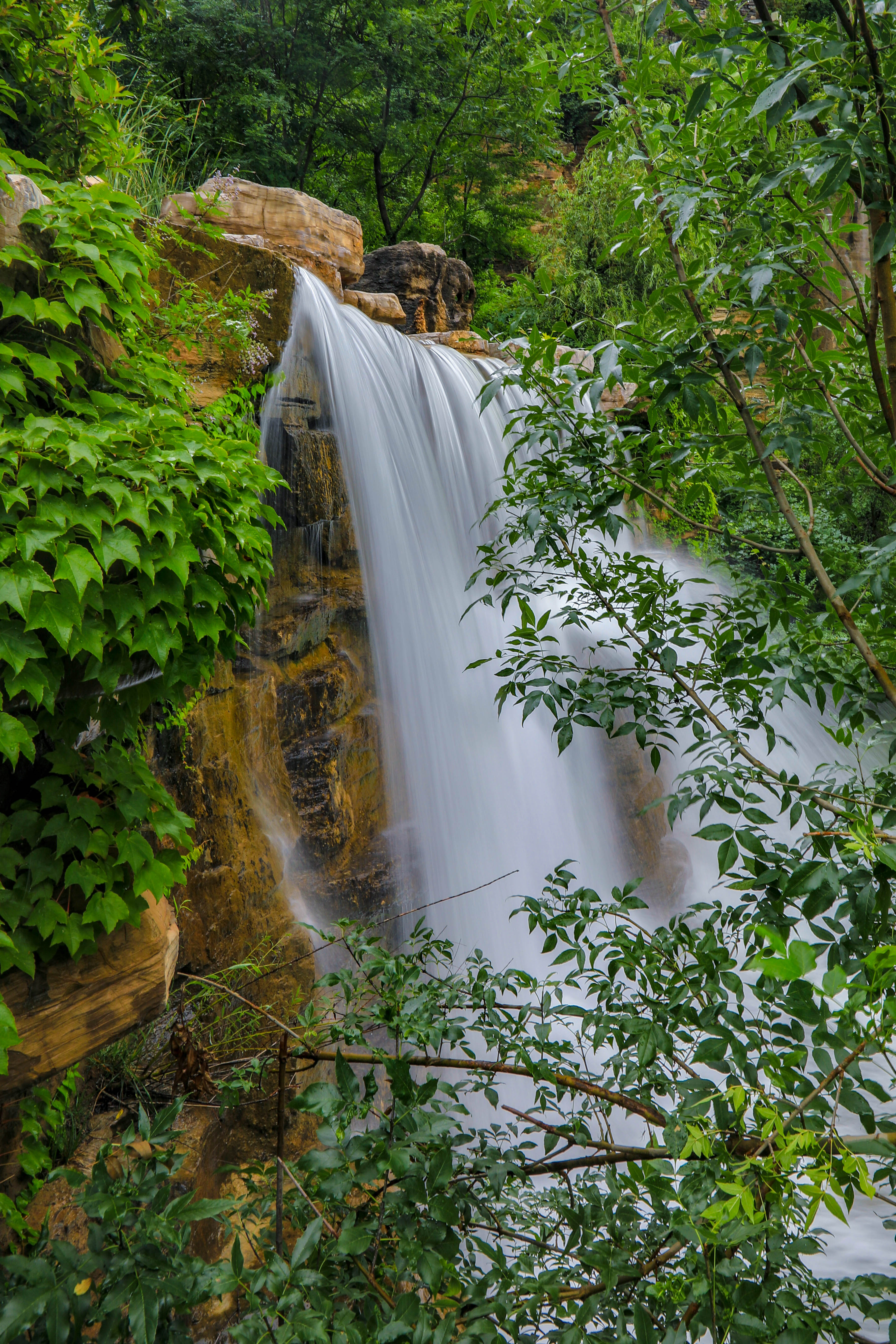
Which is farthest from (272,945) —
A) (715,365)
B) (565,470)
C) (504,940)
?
(715,365)

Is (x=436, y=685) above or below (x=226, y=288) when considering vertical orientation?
below

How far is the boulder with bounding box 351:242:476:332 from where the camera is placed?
10047mm

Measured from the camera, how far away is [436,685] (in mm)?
5855

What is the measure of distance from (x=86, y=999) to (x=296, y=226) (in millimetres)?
6840

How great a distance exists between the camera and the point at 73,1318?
118 centimetres

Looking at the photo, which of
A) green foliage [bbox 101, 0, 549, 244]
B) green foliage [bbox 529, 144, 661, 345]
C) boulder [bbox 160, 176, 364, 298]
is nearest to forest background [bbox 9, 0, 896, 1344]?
boulder [bbox 160, 176, 364, 298]

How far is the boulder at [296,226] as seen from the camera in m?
6.51

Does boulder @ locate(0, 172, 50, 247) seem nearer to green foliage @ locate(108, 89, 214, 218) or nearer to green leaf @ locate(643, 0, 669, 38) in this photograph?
green foliage @ locate(108, 89, 214, 218)

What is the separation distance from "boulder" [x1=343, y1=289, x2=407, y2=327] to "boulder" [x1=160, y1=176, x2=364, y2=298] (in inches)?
10.6

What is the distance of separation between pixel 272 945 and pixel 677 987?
293cm

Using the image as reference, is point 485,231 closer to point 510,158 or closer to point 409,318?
point 510,158

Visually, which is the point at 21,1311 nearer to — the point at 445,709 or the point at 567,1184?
the point at 567,1184

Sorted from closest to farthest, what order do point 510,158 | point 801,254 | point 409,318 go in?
point 801,254
point 409,318
point 510,158

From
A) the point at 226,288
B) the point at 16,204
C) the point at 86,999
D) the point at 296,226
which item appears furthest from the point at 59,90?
the point at 296,226
